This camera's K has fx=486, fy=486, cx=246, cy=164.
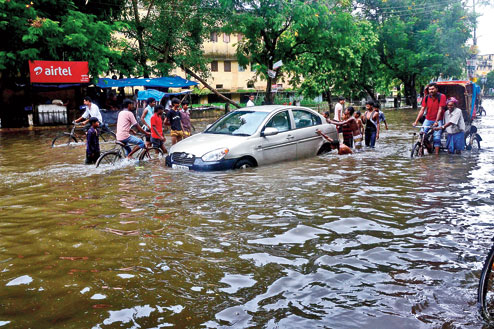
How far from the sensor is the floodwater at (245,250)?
385 cm

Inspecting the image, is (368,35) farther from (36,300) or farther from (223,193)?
(36,300)

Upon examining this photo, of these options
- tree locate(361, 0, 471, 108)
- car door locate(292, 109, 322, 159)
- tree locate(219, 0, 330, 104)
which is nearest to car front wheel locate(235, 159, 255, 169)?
car door locate(292, 109, 322, 159)

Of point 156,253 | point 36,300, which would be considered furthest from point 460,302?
point 36,300

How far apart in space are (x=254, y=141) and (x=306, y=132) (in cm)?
191

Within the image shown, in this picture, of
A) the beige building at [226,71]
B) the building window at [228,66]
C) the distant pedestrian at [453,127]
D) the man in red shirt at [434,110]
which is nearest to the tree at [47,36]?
the man in red shirt at [434,110]

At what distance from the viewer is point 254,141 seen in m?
10.9

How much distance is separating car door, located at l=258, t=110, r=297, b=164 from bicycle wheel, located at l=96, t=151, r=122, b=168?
3.62 meters

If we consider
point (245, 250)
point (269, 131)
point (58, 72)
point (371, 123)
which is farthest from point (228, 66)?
point (245, 250)

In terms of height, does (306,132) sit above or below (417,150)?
above

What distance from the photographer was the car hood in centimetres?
1050

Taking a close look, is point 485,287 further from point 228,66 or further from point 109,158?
point 228,66

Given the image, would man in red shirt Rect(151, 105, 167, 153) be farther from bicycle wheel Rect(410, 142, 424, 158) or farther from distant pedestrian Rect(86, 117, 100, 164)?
bicycle wheel Rect(410, 142, 424, 158)

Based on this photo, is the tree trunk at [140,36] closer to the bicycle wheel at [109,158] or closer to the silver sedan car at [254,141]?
the bicycle wheel at [109,158]

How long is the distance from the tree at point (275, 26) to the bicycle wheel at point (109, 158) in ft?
48.7
